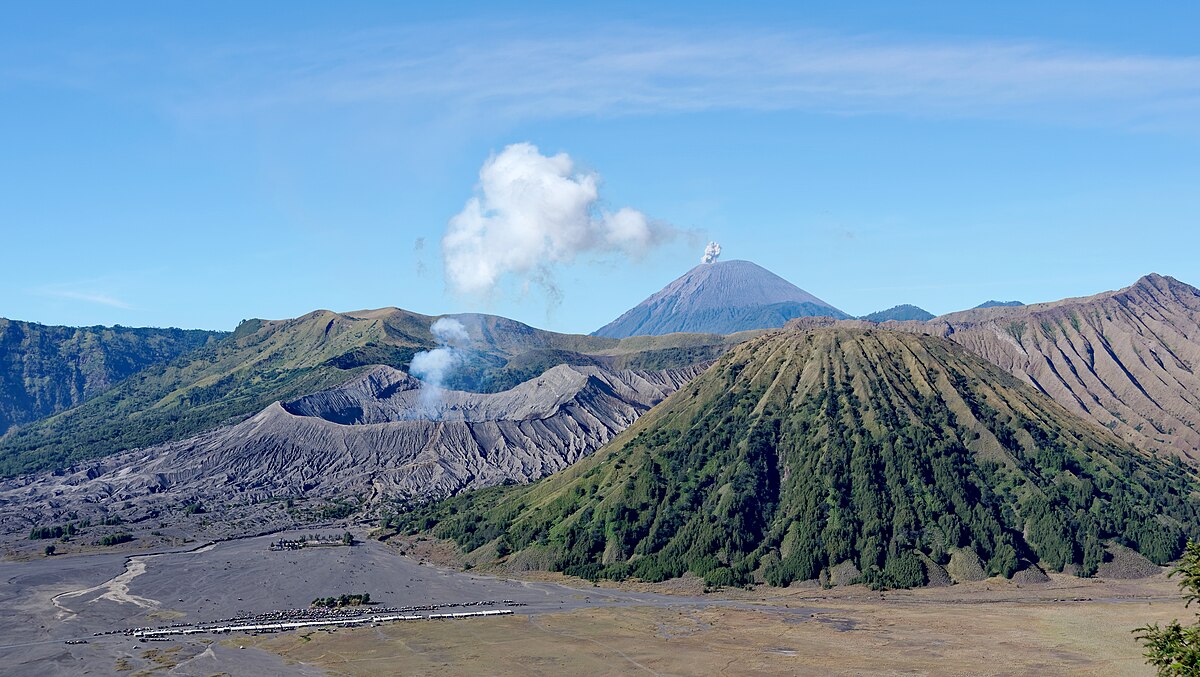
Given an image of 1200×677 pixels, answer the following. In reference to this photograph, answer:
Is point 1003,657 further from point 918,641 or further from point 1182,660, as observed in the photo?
point 1182,660

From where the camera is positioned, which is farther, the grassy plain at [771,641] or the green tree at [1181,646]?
the grassy plain at [771,641]

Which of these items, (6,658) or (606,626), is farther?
(606,626)

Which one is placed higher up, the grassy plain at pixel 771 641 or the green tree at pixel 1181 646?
the green tree at pixel 1181 646

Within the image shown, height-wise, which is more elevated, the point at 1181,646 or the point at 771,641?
the point at 1181,646

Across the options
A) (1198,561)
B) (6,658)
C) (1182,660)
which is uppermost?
(1198,561)

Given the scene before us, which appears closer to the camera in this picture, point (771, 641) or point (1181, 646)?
point (1181, 646)

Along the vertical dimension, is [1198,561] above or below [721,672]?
above

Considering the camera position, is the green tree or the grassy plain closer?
the green tree

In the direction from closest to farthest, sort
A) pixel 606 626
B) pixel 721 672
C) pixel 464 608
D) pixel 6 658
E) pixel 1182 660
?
pixel 1182 660
pixel 721 672
pixel 6 658
pixel 606 626
pixel 464 608

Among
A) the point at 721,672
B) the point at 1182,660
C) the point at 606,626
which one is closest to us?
the point at 1182,660

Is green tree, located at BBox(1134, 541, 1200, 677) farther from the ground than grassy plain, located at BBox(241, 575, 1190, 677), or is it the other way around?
green tree, located at BBox(1134, 541, 1200, 677)

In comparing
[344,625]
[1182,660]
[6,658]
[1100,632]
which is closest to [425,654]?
[344,625]
